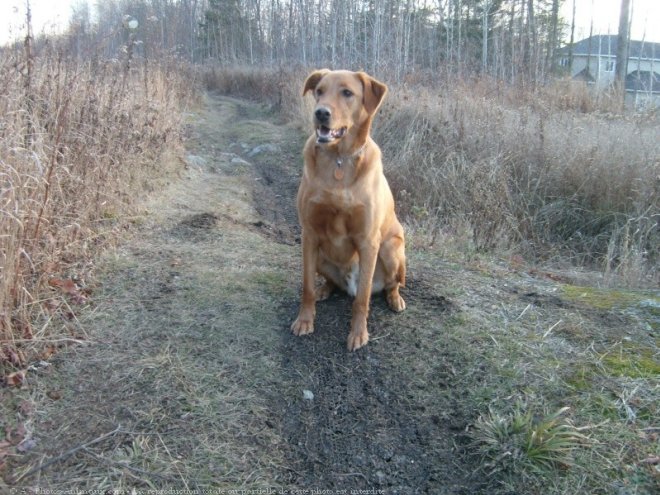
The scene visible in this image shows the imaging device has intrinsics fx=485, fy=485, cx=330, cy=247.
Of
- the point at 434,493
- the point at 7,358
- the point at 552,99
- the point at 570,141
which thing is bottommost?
the point at 434,493

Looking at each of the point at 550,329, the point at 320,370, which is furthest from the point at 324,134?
the point at 550,329

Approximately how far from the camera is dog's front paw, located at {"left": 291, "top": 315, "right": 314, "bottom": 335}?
9.37 ft

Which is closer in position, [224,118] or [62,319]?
[62,319]

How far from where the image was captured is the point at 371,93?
296 cm

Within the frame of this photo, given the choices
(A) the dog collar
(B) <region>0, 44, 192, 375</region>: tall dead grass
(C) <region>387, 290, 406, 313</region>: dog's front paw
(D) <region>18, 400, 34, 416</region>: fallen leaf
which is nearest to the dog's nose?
(A) the dog collar

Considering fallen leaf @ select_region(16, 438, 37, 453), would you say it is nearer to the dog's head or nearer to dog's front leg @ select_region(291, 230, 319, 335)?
dog's front leg @ select_region(291, 230, 319, 335)

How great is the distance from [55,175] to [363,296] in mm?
2060

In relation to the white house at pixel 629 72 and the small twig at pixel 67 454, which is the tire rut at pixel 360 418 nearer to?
the small twig at pixel 67 454

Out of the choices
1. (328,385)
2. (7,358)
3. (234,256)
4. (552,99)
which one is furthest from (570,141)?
(7,358)

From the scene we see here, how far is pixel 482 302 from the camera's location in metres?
3.18

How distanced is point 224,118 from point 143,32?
14.8ft

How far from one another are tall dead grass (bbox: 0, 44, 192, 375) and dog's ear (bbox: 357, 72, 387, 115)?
5.87 ft

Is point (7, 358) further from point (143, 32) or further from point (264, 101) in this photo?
point (143, 32)

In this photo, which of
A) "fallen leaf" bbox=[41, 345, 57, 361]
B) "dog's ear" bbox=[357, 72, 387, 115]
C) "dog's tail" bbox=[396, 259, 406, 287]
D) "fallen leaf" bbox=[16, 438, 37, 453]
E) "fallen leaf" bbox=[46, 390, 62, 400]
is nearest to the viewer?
"fallen leaf" bbox=[16, 438, 37, 453]
